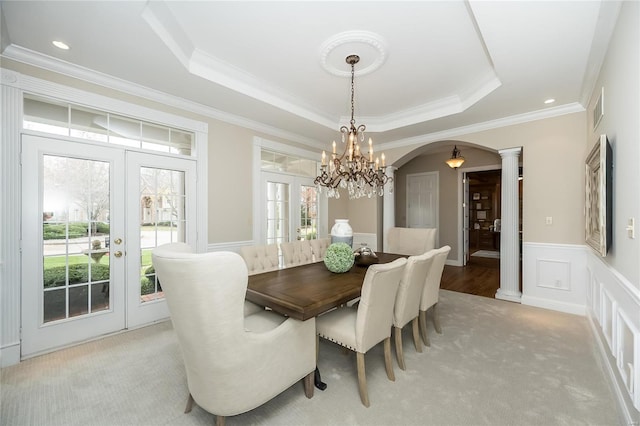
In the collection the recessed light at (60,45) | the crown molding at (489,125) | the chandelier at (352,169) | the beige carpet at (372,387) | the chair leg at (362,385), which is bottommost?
the beige carpet at (372,387)

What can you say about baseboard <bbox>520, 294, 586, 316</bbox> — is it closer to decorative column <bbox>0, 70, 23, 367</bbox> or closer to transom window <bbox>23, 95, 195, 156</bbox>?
transom window <bbox>23, 95, 195, 156</bbox>

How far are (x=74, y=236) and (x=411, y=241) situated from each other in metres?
3.89

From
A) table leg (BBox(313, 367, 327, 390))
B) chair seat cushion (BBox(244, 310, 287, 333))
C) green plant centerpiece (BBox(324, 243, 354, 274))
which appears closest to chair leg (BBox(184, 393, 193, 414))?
chair seat cushion (BBox(244, 310, 287, 333))

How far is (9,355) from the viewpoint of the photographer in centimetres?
219

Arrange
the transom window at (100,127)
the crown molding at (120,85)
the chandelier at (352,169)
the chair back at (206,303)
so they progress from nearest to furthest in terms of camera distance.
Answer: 1. the chair back at (206,303)
2. the crown molding at (120,85)
3. the transom window at (100,127)
4. the chandelier at (352,169)

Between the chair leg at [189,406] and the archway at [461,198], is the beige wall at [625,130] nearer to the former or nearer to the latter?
the archway at [461,198]

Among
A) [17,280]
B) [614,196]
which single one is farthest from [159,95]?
[614,196]

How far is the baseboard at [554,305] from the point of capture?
131 inches

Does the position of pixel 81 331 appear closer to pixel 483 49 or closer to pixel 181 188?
pixel 181 188

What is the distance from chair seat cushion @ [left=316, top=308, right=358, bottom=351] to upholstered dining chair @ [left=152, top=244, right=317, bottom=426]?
0.32m

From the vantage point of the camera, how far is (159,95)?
3.02 meters

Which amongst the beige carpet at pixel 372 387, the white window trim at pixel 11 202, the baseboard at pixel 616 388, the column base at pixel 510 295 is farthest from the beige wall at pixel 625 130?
the white window trim at pixel 11 202

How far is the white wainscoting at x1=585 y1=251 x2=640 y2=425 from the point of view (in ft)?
4.74

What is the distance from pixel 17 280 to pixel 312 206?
12.3ft
